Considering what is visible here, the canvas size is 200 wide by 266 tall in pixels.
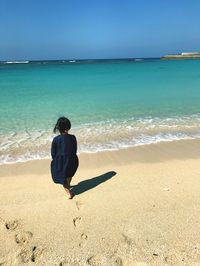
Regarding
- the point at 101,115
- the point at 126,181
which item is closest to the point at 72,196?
the point at 126,181

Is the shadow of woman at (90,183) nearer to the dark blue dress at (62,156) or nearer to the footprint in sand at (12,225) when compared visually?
the dark blue dress at (62,156)

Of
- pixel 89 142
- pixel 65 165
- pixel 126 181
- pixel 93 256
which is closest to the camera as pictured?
pixel 93 256

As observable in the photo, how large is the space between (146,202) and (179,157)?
7.58 feet

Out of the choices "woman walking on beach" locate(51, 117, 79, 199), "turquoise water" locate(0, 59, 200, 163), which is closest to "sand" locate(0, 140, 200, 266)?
"woman walking on beach" locate(51, 117, 79, 199)

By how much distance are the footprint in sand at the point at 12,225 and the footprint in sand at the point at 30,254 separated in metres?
0.53

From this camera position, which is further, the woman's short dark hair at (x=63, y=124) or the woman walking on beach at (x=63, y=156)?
the woman walking on beach at (x=63, y=156)

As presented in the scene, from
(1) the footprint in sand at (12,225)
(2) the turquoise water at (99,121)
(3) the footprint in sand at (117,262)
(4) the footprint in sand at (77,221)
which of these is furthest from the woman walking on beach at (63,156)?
(2) the turquoise water at (99,121)

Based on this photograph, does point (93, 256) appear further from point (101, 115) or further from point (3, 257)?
point (101, 115)

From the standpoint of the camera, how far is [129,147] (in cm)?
748

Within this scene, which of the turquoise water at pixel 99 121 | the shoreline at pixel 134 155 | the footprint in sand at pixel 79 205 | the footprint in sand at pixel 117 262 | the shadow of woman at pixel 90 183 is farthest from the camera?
the turquoise water at pixel 99 121

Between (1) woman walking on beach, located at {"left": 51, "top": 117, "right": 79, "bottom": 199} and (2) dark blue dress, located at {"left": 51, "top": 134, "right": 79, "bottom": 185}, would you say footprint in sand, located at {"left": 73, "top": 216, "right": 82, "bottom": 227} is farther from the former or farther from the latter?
(2) dark blue dress, located at {"left": 51, "top": 134, "right": 79, "bottom": 185}

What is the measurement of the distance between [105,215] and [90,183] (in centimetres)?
118

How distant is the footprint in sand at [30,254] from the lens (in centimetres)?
349

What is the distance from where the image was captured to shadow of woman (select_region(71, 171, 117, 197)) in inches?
204
